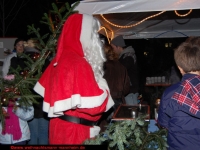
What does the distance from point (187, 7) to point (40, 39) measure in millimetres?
1687

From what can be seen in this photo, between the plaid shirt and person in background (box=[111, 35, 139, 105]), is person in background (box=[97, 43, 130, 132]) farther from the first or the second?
the plaid shirt

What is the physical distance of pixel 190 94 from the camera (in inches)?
99.0

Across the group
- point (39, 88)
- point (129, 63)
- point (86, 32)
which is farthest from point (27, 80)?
point (129, 63)

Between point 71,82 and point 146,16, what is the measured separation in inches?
164

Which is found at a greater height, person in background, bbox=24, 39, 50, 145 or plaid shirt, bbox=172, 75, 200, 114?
plaid shirt, bbox=172, 75, 200, 114

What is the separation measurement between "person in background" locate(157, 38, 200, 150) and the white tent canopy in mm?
1140

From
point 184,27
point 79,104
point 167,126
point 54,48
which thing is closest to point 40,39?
point 54,48

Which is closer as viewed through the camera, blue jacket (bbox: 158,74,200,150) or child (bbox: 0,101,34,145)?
blue jacket (bbox: 158,74,200,150)

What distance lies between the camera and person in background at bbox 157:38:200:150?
251cm

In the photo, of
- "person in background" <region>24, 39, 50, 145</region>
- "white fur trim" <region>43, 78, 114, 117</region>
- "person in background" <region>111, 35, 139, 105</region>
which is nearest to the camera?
"white fur trim" <region>43, 78, 114, 117</region>

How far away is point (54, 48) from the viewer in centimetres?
338

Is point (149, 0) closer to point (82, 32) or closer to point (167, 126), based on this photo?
point (82, 32)

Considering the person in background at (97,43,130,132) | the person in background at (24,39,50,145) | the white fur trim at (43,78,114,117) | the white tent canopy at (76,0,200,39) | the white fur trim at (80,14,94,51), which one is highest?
the white tent canopy at (76,0,200,39)

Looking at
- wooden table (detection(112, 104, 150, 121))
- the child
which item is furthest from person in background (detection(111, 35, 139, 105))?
the child
